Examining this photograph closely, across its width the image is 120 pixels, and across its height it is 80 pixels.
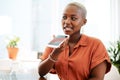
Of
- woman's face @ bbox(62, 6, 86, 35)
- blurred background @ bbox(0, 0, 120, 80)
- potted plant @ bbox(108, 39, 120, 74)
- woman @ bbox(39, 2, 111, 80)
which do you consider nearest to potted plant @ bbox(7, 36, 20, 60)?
blurred background @ bbox(0, 0, 120, 80)

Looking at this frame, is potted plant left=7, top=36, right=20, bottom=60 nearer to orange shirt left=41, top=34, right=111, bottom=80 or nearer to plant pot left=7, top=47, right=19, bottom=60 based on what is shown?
plant pot left=7, top=47, right=19, bottom=60

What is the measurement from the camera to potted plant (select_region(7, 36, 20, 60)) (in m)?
2.81

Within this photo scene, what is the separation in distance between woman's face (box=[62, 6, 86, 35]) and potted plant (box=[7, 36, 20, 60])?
172 cm

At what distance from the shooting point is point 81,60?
3.98ft

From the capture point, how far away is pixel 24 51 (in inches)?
119

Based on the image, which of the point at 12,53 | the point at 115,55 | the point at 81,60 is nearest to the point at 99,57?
the point at 81,60

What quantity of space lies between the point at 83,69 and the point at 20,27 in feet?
6.63

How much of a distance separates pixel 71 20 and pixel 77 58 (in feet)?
0.74

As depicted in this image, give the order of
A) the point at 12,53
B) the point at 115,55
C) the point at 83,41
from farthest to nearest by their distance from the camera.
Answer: the point at 12,53
the point at 115,55
the point at 83,41

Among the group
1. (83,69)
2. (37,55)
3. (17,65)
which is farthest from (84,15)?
(37,55)

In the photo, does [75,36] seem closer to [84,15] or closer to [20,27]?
[84,15]

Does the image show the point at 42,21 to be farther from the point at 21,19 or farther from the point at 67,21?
the point at 67,21

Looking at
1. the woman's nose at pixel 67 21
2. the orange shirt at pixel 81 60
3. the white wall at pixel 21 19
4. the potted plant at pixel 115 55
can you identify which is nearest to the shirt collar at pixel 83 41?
the orange shirt at pixel 81 60

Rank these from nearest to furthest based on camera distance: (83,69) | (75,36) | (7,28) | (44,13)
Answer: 1. (83,69)
2. (75,36)
3. (7,28)
4. (44,13)
